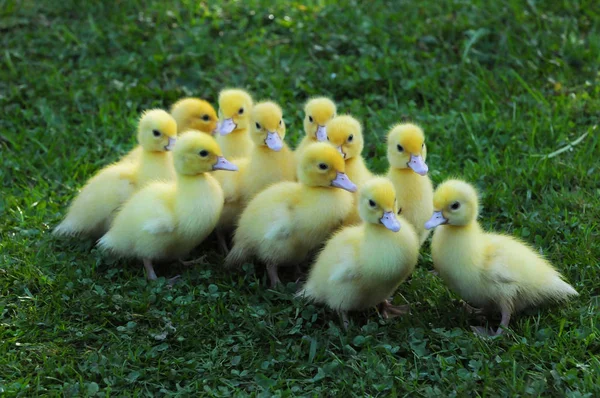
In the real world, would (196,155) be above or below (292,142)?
above

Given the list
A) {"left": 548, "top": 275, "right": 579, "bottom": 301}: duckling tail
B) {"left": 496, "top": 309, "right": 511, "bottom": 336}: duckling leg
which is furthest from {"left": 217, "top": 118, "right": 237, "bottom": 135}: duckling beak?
{"left": 548, "top": 275, "right": 579, "bottom": 301}: duckling tail

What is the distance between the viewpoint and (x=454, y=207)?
14.0ft

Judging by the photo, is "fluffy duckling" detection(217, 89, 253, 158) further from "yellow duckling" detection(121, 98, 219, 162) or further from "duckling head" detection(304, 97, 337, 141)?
"duckling head" detection(304, 97, 337, 141)

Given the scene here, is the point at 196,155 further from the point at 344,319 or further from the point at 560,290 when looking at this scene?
the point at 560,290

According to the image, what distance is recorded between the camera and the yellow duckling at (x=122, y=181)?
16.8 ft

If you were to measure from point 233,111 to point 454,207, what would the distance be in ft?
5.58

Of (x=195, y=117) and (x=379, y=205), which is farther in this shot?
(x=195, y=117)

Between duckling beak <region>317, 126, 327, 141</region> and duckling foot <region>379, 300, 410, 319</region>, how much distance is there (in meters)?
1.10

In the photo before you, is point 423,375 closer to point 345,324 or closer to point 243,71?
point 345,324

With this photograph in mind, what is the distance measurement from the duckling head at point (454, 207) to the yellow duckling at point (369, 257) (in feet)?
0.59

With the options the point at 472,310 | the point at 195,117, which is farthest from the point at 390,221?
the point at 195,117

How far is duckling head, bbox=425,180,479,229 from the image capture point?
4.26 metres

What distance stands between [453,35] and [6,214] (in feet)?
12.8

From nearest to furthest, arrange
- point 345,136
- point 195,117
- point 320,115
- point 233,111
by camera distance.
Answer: point 345,136 → point 320,115 → point 233,111 → point 195,117
